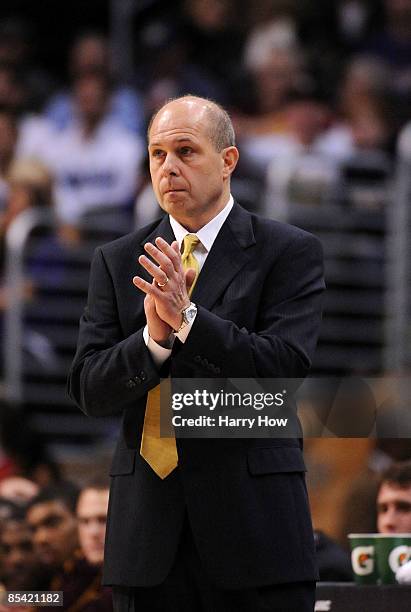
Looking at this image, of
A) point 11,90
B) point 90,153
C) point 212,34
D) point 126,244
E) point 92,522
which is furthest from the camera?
point 212,34

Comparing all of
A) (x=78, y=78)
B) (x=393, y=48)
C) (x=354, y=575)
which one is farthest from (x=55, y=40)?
(x=354, y=575)

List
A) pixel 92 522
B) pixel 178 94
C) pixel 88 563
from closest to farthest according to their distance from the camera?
pixel 88 563 < pixel 92 522 < pixel 178 94

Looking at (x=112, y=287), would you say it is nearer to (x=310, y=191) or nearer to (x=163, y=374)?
(x=163, y=374)

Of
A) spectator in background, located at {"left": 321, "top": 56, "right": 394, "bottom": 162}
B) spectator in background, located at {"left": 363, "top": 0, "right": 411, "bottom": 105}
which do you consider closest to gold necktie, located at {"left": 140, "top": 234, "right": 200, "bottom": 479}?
spectator in background, located at {"left": 321, "top": 56, "right": 394, "bottom": 162}

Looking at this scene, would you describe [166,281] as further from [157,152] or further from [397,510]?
[397,510]

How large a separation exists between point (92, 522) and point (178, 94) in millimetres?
5908

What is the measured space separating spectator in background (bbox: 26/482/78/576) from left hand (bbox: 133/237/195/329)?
2187 millimetres

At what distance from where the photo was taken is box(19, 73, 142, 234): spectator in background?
31.0ft

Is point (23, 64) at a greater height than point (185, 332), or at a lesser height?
greater

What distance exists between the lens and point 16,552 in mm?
5320

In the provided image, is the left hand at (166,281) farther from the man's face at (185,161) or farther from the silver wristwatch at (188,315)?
the man's face at (185,161)

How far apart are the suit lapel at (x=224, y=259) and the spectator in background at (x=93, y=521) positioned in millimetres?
1755

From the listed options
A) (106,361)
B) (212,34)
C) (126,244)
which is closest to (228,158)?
(126,244)

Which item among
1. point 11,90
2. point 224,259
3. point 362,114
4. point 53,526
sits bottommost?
point 53,526
